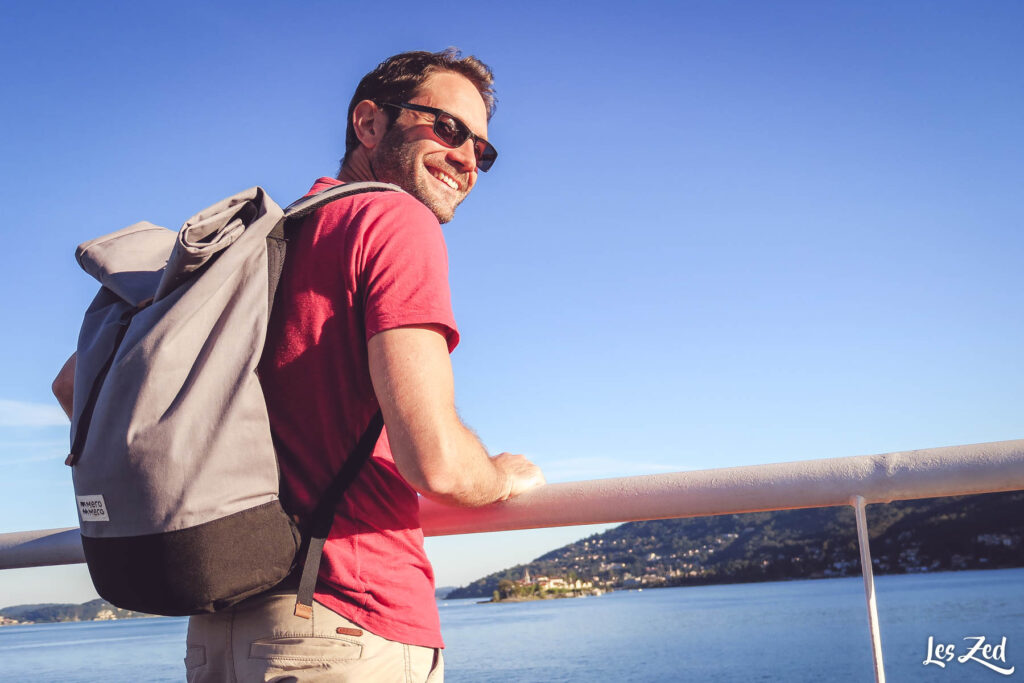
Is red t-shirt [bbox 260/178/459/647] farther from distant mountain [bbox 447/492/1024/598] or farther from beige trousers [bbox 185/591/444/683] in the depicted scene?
distant mountain [bbox 447/492/1024/598]

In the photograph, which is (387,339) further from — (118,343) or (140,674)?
(140,674)

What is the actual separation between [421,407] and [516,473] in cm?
44

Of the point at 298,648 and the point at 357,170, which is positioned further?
the point at 357,170

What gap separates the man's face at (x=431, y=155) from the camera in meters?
1.66

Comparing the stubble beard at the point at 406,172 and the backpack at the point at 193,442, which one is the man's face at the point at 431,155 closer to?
the stubble beard at the point at 406,172

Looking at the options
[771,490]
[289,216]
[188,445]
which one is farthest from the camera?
[771,490]

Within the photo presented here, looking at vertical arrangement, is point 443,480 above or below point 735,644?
above

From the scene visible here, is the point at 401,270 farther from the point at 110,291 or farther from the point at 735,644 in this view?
the point at 735,644

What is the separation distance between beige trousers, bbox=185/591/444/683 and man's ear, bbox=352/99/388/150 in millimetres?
1044

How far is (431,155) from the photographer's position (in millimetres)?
1681

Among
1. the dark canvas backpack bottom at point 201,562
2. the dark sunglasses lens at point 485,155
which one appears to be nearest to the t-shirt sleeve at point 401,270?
the dark canvas backpack bottom at point 201,562

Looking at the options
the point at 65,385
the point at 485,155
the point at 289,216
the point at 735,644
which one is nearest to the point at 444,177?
the point at 485,155

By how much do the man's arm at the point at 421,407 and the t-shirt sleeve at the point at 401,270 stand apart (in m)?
0.02

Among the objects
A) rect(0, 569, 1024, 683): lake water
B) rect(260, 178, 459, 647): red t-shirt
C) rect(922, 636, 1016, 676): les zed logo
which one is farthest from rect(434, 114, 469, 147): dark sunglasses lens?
rect(0, 569, 1024, 683): lake water
